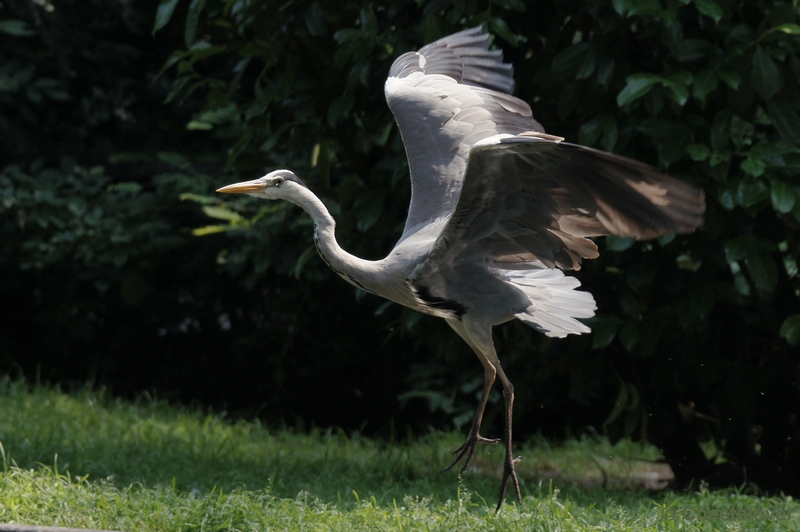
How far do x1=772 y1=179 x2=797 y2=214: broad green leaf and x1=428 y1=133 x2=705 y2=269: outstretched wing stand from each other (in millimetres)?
796

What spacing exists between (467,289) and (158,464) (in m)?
2.23

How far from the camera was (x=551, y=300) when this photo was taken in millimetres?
4043

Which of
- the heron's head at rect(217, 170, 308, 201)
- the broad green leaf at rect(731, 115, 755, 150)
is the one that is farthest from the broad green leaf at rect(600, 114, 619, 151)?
the heron's head at rect(217, 170, 308, 201)

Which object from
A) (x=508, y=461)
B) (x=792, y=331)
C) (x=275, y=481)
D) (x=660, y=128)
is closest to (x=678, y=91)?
(x=660, y=128)

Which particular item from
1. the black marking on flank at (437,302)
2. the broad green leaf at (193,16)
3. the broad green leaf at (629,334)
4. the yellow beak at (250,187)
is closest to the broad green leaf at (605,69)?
the broad green leaf at (629,334)

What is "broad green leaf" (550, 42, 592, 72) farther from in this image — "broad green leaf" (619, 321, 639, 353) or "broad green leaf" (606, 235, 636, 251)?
"broad green leaf" (619, 321, 639, 353)

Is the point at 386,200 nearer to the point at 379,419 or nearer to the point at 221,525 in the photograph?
the point at 221,525

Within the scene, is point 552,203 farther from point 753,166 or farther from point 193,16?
point 193,16

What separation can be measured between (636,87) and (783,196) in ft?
2.48

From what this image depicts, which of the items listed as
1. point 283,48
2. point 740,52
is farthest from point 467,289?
point 283,48

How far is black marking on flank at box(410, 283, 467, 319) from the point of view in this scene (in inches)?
152

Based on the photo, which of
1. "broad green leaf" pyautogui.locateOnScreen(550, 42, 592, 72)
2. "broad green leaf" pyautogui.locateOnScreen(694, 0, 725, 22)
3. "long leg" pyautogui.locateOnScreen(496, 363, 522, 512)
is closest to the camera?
"long leg" pyautogui.locateOnScreen(496, 363, 522, 512)

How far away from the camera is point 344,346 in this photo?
764cm

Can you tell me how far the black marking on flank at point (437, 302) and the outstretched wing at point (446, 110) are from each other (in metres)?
0.39
